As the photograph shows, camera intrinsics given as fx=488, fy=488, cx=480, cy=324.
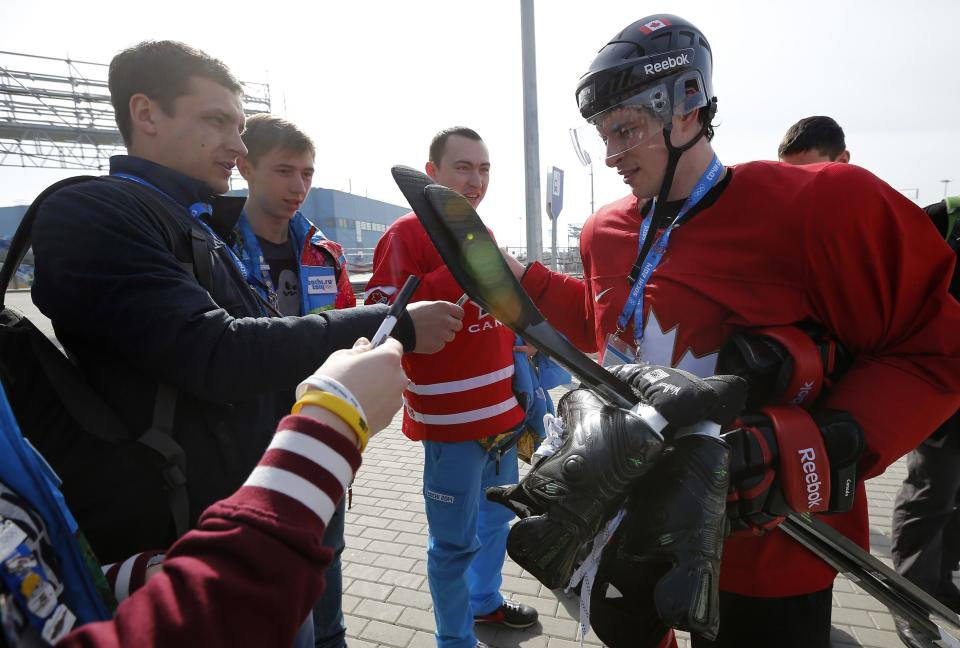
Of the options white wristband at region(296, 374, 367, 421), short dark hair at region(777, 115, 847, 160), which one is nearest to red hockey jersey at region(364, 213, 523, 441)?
white wristband at region(296, 374, 367, 421)

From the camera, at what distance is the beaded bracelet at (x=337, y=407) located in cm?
80

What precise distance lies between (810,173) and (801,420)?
80cm

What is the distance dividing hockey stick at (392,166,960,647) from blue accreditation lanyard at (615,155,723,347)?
40 centimetres

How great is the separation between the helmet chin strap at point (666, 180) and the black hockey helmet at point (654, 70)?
8 centimetres

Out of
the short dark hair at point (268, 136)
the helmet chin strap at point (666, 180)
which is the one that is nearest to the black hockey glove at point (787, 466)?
the helmet chin strap at point (666, 180)

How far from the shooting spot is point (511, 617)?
290 centimetres

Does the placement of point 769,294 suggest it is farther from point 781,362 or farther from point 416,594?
point 416,594

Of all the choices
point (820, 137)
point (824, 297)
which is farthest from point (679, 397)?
point (820, 137)

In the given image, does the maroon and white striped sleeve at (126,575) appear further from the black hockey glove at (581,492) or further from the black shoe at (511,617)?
the black shoe at (511,617)

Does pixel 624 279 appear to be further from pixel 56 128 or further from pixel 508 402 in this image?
pixel 56 128

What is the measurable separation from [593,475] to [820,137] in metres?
3.74

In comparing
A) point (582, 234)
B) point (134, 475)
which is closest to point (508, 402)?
point (582, 234)

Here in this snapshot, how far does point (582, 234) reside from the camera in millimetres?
2277

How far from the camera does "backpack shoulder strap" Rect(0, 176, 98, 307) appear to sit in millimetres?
1291
